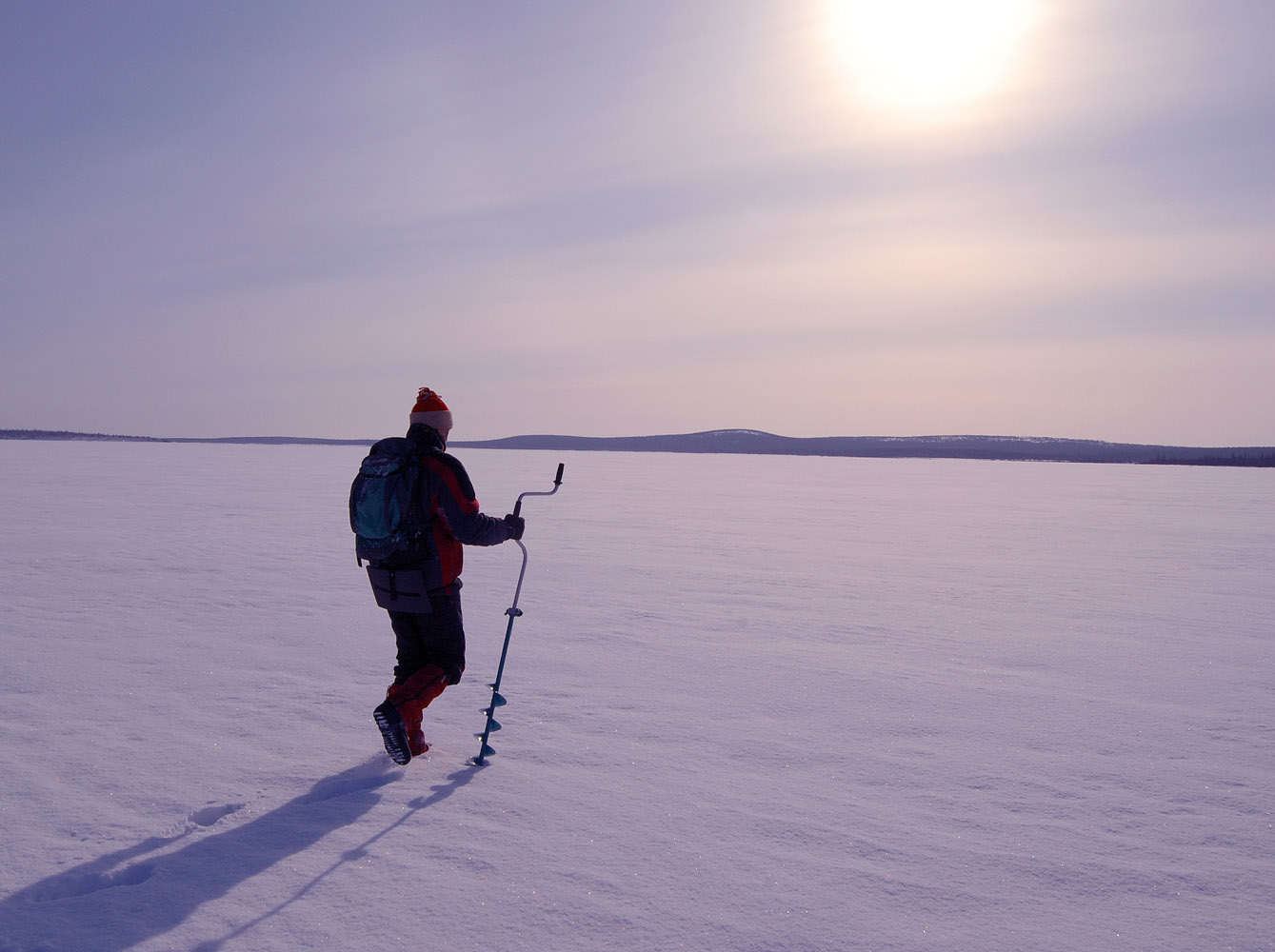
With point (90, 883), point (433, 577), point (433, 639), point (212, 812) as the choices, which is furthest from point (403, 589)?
point (90, 883)

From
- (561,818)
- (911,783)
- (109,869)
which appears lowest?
(109,869)

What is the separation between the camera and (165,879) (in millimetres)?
2645

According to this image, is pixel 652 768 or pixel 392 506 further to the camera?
pixel 652 768

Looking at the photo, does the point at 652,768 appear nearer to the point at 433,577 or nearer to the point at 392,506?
the point at 433,577

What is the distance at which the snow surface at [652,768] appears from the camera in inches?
98.9

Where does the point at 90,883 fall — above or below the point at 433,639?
below

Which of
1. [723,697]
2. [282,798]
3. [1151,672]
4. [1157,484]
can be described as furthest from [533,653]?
[1157,484]

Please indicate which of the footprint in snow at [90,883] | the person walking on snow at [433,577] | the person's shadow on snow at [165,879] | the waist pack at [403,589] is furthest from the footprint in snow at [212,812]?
the waist pack at [403,589]

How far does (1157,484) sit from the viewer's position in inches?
1096

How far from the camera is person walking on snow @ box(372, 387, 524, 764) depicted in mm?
3465

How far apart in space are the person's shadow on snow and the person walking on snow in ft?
1.12

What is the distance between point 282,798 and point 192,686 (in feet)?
5.49

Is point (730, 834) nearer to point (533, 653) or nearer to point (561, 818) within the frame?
point (561, 818)

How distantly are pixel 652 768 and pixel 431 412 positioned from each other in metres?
1.81
